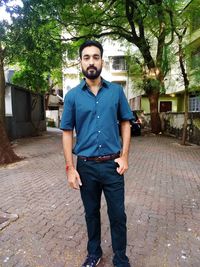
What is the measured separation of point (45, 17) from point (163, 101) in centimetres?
2228

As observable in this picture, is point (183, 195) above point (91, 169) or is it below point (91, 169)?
below

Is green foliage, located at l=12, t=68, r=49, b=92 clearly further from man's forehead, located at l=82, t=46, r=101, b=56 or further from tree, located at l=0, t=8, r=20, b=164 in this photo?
man's forehead, located at l=82, t=46, r=101, b=56

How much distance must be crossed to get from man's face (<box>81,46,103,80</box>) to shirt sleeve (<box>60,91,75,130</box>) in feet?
0.87

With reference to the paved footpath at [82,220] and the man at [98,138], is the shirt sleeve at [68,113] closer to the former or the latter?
the man at [98,138]

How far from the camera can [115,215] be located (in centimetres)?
307

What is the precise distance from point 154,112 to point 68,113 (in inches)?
700

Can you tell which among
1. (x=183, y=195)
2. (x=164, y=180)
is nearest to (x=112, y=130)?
(x=183, y=195)

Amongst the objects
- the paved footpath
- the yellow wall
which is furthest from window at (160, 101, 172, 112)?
the paved footpath

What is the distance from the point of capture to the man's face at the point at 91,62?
3.02 meters

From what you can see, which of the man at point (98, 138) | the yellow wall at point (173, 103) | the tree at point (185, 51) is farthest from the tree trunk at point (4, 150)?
the yellow wall at point (173, 103)

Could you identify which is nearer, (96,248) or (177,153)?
(96,248)

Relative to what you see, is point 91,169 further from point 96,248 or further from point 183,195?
point 183,195

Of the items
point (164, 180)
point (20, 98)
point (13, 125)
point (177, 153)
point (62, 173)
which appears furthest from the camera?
point (20, 98)

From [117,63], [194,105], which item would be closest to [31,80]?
[194,105]
